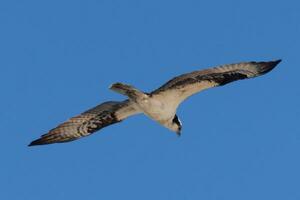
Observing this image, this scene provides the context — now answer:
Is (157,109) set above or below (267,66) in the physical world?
below

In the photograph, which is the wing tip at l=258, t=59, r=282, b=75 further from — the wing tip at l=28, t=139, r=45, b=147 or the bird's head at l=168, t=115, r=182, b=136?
the wing tip at l=28, t=139, r=45, b=147

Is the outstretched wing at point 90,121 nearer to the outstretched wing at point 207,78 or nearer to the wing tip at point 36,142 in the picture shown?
the wing tip at point 36,142

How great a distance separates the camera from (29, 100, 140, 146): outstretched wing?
22438 mm

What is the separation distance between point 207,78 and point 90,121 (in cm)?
331

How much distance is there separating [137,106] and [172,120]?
3.81 feet

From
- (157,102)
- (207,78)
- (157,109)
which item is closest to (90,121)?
(157,109)

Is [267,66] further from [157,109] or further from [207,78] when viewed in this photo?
[157,109]

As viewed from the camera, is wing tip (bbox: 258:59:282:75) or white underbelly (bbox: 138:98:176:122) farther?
white underbelly (bbox: 138:98:176:122)

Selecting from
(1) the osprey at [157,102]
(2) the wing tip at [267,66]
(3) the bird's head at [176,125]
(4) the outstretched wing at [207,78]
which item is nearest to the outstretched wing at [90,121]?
(1) the osprey at [157,102]

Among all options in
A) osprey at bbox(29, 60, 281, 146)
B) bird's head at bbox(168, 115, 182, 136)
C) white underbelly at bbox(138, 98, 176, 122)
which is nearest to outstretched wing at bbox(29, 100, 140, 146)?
osprey at bbox(29, 60, 281, 146)

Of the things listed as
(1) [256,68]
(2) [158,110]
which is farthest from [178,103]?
(1) [256,68]

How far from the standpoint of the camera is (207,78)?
20.9 metres

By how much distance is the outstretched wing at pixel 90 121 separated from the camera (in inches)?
883

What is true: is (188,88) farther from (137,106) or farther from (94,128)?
(94,128)
